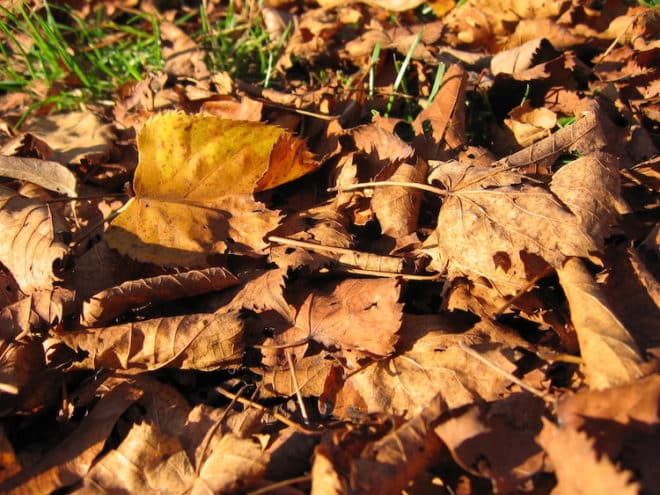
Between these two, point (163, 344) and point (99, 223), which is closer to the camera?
point (163, 344)

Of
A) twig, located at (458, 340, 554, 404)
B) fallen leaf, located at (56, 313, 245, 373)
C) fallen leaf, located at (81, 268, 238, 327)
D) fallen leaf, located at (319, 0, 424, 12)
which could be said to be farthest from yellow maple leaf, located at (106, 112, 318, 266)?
fallen leaf, located at (319, 0, 424, 12)

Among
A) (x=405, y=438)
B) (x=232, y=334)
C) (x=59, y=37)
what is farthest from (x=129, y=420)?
(x=59, y=37)

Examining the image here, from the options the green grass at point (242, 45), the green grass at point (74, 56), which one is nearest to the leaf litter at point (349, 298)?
the green grass at point (242, 45)

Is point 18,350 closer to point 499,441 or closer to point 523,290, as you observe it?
point 499,441

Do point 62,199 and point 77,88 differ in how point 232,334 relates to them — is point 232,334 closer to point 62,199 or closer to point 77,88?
point 62,199

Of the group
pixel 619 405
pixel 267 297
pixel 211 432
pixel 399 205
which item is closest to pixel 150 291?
pixel 267 297

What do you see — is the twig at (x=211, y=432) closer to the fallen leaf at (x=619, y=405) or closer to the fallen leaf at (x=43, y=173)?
the fallen leaf at (x=619, y=405)

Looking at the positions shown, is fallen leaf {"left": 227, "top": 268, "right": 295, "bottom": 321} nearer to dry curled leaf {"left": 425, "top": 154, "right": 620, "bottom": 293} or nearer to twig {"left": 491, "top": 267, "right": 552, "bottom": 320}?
dry curled leaf {"left": 425, "top": 154, "right": 620, "bottom": 293}

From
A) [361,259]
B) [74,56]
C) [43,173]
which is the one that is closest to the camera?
[361,259]
